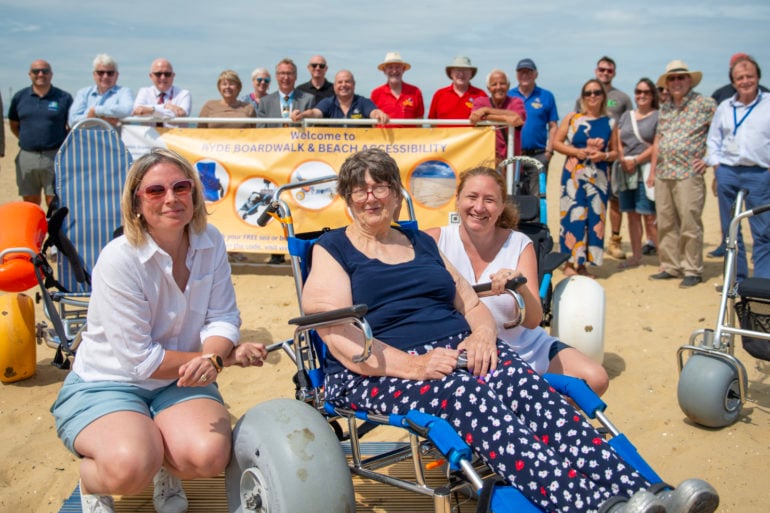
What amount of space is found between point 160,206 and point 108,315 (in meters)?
0.45

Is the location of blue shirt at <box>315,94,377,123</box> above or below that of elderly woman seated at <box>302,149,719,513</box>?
above

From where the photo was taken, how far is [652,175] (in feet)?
24.4

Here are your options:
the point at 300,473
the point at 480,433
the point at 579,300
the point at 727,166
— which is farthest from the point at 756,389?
the point at 300,473

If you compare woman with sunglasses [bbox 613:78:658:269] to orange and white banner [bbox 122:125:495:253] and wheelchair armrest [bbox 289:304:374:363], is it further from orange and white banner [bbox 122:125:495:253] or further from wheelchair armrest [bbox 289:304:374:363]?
wheelchair armrest [bbox 289:304:374:363]

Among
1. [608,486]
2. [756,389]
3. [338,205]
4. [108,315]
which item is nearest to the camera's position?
[608,486]

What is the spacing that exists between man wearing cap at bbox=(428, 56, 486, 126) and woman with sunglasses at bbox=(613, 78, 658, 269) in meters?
1.72

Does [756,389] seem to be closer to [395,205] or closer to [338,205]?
[395,205]

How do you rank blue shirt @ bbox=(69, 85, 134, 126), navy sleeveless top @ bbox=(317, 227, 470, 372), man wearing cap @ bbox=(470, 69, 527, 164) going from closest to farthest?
navy sleeveless top @ bbox=(317, 227, 470, 372) < man wearing cap @ bbox=(470, 69, 527, 164) < blue shirt @ bbox=(69, 85, 134, 126)

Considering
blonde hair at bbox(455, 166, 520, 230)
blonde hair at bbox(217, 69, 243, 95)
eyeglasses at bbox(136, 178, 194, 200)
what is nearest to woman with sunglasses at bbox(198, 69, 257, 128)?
blonde hair at bbox(217, 69, 243, 95)

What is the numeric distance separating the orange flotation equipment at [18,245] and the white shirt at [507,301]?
9.06 ft

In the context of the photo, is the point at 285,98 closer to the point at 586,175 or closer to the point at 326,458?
the point at 586,175

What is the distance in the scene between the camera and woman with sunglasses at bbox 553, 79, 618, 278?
6980mm

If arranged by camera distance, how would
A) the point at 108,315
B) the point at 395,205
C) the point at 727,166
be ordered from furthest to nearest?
the point at 727,166
the point at 395,205
the point at 108,315

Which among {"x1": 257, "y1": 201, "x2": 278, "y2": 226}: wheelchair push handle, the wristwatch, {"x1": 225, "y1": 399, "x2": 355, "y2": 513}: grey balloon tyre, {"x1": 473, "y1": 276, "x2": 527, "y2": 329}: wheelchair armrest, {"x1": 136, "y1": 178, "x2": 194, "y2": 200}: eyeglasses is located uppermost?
{"x1": 136, "y1": 178, "x2": 194, "y2": 200}: eyeglasses
